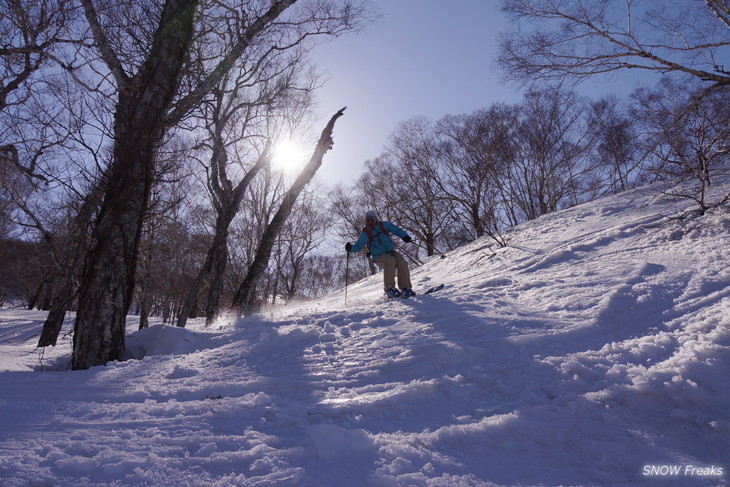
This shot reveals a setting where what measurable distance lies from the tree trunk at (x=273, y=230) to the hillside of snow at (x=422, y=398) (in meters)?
3.38

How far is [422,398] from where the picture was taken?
2605 mm

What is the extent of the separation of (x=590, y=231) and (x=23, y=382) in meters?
8.87

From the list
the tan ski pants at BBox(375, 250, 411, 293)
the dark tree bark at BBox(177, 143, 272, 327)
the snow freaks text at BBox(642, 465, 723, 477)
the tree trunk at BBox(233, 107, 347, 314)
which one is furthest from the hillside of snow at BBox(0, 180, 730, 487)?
the dark tree bark at BBox(177, 143, 272, 327)

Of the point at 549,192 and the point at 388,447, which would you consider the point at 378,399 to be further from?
the point at 549,192

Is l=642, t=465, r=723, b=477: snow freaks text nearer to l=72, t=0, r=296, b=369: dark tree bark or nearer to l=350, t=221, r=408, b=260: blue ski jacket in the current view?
l=72, t=0, r=296, b=369: dark tree bark

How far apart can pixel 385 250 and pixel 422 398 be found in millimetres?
4719

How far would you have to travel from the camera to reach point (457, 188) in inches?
804

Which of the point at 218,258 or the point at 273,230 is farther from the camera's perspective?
the point at 218,258

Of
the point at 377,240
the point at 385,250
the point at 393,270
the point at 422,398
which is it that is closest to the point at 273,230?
the point at 377,240

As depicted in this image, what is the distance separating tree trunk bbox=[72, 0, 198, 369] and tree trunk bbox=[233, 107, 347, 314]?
3.43 meters

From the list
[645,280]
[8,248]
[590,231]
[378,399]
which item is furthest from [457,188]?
[8,248]

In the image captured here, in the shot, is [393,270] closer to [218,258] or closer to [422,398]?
[422,398]

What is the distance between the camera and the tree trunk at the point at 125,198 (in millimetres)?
4359

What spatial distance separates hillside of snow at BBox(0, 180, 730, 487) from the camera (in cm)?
179
